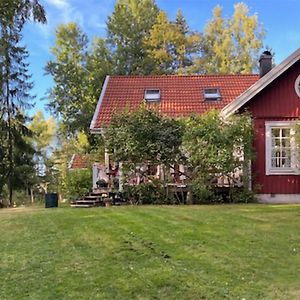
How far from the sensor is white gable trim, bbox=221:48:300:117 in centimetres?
1512

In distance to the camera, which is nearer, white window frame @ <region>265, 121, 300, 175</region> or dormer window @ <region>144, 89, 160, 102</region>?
white window frame @ <region>265, 121, 300, 175</region>

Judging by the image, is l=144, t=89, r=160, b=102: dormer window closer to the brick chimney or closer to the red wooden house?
the red wooden house

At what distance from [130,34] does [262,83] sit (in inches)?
763

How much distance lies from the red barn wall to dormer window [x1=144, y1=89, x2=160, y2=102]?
459 cm

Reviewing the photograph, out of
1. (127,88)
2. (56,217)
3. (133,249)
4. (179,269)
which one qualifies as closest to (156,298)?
(179,269)

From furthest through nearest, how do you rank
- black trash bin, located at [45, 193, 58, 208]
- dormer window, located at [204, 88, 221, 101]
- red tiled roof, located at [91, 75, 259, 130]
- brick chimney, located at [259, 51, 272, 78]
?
dormer window, located at [204, 88, 221, 101] < brick chimney, located at [259, 51, 272, 78] < red tiled roof, located at [91, 75, 259, 130] < black trash bin, located at [45, 193, 58, 208]

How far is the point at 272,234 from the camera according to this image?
313 inches

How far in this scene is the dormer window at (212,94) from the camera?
1933cm

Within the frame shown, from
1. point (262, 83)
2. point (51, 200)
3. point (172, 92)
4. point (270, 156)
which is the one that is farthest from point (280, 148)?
point (51, 200)

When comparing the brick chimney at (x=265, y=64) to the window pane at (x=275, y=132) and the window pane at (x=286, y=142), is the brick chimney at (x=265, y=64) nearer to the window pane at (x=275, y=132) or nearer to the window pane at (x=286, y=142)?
the window pane at (x=275, y=132)

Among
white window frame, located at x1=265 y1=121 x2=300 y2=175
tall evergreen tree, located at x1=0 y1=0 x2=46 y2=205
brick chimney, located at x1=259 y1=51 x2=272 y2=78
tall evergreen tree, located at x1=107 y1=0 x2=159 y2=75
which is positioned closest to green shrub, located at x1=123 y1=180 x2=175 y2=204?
white window frame, located at x1=265 y1=121 x2=300 y2=175

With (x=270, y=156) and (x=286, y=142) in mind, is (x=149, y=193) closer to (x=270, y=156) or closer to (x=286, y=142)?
(x=270, y=156)

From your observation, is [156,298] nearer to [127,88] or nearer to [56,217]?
[56,217]

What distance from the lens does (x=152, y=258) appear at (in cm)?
631
